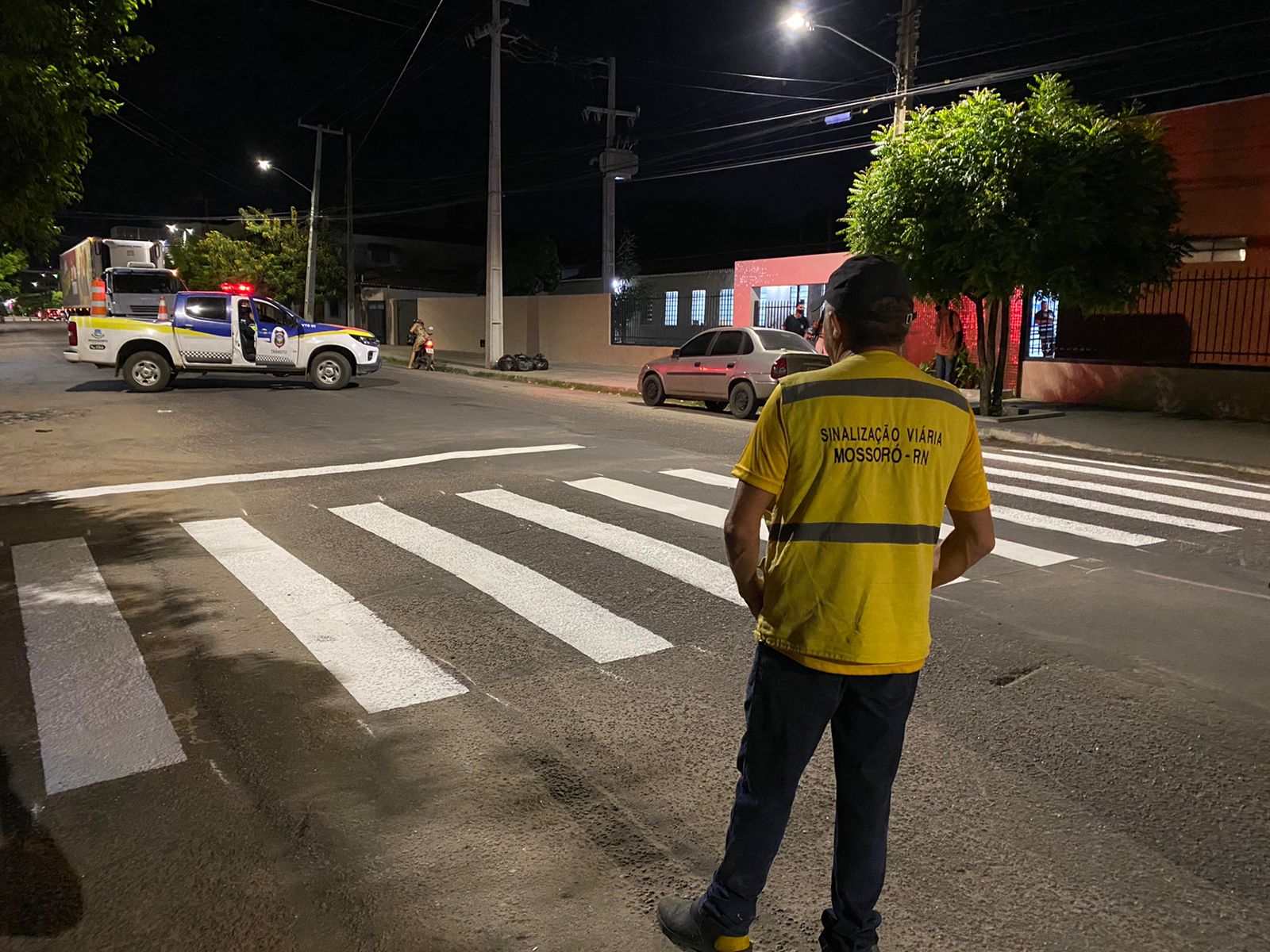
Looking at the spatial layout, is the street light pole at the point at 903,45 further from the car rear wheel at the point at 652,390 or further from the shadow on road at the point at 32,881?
the shadow on road at the point at 32,881

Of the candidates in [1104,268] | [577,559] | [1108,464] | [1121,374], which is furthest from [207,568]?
[1121,374]

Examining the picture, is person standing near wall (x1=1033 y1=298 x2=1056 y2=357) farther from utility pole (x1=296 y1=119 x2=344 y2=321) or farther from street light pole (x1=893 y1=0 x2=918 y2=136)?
utility pole (x1=296 y1=119 x2=344 y2=321)

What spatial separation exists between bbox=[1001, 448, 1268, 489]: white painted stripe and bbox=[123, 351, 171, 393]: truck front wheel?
1615 centimetres

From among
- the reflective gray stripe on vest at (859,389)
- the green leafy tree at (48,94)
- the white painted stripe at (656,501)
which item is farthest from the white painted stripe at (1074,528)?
the green leafy tree at (48,94)

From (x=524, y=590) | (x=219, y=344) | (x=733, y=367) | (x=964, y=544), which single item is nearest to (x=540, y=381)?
(x=219, y=344)

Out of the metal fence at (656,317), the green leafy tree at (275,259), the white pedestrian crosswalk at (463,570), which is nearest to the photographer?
the white pedestrian crosswalk at (463,570)

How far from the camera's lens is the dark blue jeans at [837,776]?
2.45 m

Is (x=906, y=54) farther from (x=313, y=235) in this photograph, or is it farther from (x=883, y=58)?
(x=313, y=235)

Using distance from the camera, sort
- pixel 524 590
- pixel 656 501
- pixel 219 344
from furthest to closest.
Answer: pixel 219 344, pixel 656 501, pixel 524 590

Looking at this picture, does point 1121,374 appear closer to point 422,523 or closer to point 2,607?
point 422,523

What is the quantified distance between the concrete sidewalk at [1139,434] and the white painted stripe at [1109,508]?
13.9 feet

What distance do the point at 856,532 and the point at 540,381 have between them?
76.8 feet

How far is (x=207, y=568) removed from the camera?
22.6 ft

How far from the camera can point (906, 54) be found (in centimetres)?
1842
